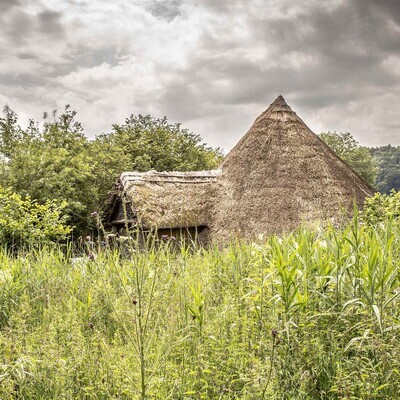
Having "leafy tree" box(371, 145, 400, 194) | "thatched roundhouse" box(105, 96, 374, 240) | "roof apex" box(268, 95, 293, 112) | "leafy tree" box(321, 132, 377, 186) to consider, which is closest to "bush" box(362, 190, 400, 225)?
"thatched roundhouse" box(105, 96, 374, 240)

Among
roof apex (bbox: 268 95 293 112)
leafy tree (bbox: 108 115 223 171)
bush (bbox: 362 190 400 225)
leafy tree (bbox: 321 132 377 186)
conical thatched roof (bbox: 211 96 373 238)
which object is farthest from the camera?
leafy tree (bbox: 321 132 377 186)

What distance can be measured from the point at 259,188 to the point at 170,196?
91.8 inches

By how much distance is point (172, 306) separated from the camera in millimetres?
4180

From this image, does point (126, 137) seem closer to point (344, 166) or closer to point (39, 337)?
point (344, 166)

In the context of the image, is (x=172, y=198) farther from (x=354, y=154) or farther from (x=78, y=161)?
(x=354, y=154)

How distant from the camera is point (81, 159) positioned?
1731 centimetres

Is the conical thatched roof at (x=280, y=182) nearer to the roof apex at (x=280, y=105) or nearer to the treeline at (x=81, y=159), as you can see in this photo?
the roof apex at (x=280, y=105)

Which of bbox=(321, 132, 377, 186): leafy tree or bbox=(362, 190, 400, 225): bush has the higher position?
bbox=(321, 132, 377, 186): leafy tree

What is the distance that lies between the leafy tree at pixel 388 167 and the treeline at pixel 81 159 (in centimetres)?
5839

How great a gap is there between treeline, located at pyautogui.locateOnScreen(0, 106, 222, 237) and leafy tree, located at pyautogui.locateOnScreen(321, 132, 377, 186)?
1797cm

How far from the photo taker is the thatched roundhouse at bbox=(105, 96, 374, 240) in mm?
11961

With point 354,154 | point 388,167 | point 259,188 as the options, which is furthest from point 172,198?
point 388,167

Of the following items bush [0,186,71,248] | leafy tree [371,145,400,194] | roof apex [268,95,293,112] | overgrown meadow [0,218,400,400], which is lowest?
overgrown meadow [0,218,400,400]

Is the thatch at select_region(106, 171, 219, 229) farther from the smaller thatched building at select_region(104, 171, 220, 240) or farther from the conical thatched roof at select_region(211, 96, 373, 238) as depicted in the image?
the conical thatched roof at select_region(211, 96, 373, 238)
